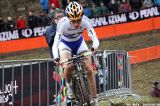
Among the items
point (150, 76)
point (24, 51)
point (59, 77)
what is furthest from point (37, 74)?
point (24, 51)

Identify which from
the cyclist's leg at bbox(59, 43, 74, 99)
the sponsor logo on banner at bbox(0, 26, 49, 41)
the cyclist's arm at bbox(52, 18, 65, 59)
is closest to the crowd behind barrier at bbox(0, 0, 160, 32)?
the sponsor logo on banner at bbox(0, 26, 49, 41)

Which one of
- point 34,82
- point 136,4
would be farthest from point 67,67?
point 136,4

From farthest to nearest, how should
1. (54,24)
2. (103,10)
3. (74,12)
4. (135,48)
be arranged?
1. (103,10)
2. (135,48)
3. (54,24)
4. (74,12)

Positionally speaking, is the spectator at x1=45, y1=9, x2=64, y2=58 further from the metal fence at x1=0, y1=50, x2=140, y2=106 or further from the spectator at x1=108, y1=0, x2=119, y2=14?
the spectator at x1=108, y1=0, x2=119, y2=14

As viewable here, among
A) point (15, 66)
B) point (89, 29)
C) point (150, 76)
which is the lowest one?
point (150, 76)

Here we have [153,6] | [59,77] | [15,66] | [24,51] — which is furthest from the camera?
[153,6]

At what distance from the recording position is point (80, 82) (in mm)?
10273

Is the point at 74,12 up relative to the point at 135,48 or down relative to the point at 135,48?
up

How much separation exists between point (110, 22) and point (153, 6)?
8.34ft

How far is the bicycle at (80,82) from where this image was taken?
1020cm

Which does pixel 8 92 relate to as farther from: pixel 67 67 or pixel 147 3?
pixel 147 3

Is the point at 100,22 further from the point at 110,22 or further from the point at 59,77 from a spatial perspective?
the point at 59,77

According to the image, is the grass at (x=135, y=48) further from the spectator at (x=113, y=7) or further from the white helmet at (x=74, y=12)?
the white helmet at (x=74, y=12)

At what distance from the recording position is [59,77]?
12117mm
